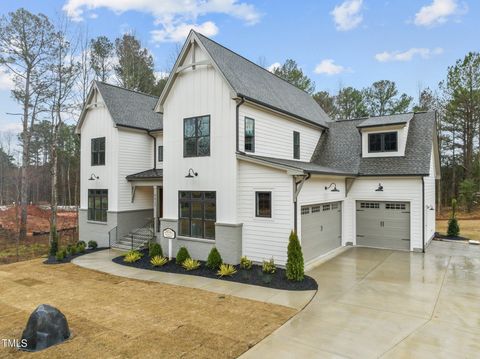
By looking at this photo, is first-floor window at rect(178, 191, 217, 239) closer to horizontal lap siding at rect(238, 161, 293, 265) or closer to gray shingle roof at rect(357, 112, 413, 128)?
horizontal lap siding at rect(238, 161, 293, 265)

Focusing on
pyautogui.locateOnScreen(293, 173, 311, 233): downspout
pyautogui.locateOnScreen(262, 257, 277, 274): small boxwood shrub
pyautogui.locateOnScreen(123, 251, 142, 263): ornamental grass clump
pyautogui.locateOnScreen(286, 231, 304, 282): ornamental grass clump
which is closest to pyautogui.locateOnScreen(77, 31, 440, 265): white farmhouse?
pyautogui.locateOnScreen(293, 173, 311, 233): downspout

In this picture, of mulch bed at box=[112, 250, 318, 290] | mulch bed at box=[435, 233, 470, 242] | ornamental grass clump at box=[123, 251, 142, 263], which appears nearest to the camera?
mulch bed at box=[112, 250, 318, 290]

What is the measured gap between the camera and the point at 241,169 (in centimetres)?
1166

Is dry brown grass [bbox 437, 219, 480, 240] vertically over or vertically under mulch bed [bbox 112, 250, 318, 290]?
over

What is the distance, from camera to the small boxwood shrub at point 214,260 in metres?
11.4

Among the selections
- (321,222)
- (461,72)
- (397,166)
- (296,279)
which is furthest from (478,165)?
(296,279)

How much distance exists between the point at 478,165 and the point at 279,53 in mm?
21223

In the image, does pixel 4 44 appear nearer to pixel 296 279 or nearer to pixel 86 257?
pixel 86 257

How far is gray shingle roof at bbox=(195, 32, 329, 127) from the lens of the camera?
1207cm

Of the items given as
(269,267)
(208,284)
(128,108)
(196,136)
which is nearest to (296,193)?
(269,267)

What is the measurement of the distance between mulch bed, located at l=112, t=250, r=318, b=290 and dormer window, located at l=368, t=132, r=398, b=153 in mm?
8907

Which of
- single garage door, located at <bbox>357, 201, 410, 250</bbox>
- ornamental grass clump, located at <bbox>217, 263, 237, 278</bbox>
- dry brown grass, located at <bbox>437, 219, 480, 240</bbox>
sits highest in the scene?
single garage door, located at <bbox>357, 201, 410, 250</bbox>

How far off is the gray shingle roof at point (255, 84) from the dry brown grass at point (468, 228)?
36.0ft

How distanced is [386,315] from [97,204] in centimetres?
1524
